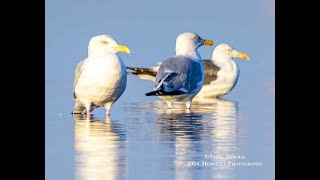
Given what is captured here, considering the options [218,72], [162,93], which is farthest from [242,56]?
[162,93]

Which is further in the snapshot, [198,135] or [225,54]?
[225,54]

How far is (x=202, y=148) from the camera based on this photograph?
8047 mm

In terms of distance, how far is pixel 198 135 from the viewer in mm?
8797

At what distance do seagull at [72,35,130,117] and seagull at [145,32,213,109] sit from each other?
0.76 m

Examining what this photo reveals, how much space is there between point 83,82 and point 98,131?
113 cm

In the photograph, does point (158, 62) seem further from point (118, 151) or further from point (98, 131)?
point (118, 151)

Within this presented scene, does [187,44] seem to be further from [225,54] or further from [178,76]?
[225,54]

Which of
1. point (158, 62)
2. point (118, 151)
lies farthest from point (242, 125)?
point (158, 62)

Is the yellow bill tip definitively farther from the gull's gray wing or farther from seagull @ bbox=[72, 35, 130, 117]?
seagull @ bbox=[72, 35, 130, 117]

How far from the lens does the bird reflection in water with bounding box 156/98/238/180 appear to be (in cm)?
726

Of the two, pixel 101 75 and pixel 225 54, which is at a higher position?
pixel 225 54

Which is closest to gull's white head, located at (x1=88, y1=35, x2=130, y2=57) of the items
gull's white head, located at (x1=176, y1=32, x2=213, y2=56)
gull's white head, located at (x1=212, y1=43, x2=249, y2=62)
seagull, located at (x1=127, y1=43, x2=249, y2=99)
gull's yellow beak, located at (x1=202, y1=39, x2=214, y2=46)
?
gull's white head, located at (x1=176, y1=32, x2=213, y2=56)

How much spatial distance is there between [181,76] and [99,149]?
3.40 meters

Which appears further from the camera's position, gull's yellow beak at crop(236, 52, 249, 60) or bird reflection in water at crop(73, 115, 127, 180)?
gull's yellow beak at crop(236, 52, 249, 60)
